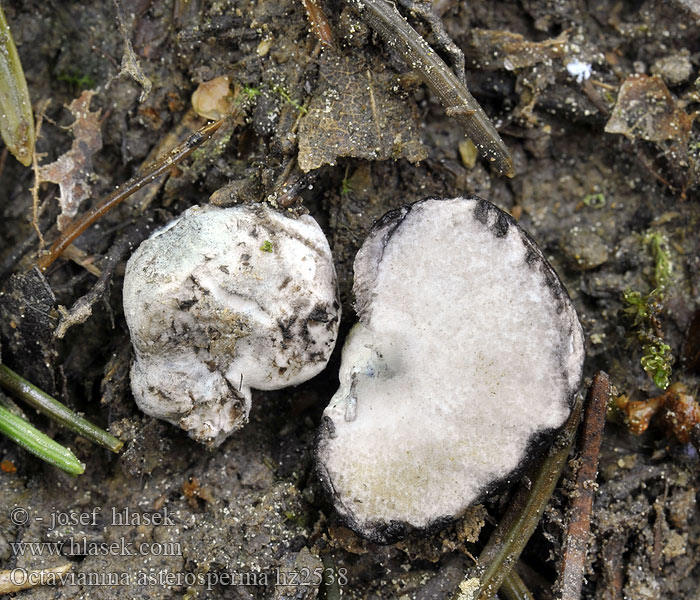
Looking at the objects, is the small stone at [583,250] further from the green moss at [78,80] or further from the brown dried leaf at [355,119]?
the green moss at [78,80]

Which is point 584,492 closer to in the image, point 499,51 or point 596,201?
point 596,201

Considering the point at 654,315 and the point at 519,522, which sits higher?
the point at 654,315

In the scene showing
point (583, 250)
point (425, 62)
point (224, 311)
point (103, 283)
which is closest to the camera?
point (224, 311)

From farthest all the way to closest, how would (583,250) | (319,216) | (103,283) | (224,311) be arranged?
(583,250)
(319,216)
(103,283)
(224,311)

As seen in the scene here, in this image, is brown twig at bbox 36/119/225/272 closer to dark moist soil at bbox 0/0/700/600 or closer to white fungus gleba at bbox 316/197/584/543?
dark moist soil at bbox 0/0/700/600

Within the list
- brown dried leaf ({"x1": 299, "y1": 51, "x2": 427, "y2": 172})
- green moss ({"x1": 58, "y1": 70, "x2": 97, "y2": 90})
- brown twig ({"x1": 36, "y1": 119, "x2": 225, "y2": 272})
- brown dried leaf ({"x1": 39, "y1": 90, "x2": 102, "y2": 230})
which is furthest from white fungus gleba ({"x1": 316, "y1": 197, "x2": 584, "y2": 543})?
green moss ({"x1": 58, "y1": 70, "x2": 97, "y2": 90})

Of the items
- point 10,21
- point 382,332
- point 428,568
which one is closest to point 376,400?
point 382,332

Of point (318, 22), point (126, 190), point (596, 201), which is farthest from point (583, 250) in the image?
point (126, 190)
